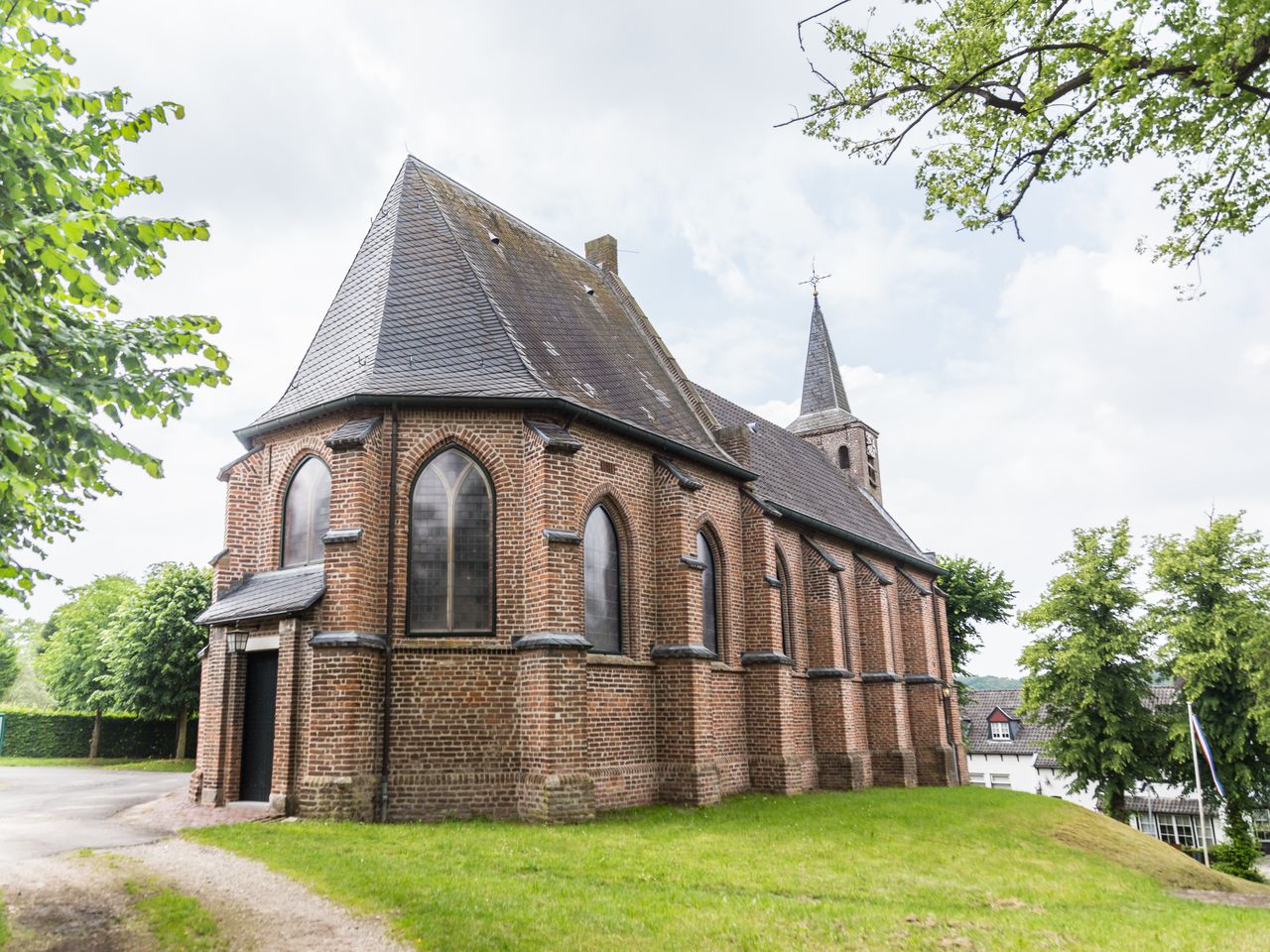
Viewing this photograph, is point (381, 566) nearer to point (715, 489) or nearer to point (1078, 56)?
point (715, 489)

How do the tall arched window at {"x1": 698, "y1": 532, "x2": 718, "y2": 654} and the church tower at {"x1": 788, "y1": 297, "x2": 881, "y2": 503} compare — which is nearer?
the tall arched window at {"x1": 698, "y1": 532, "x2": 718, "y2": 654}

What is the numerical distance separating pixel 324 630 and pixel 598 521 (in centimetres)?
501

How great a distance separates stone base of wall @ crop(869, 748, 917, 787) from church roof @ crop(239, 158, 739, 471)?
947 centimetres

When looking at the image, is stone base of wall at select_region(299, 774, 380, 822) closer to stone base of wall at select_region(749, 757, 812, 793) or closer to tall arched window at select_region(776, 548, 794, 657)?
Answer: stone base of wall at select_region(749, 757, 812, 793)

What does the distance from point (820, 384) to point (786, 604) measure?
18655 millimetres

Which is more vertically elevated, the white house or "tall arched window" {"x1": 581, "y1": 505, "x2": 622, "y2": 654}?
"tall arched window" {"x1": 581, "y1": 505, "x2": 622, "y2": 654}

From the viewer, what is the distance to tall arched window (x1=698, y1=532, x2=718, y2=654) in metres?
19.7

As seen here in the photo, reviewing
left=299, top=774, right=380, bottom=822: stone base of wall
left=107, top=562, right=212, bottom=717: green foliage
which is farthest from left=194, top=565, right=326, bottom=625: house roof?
left=107, top=562, right=212, bottom=717: green foliage

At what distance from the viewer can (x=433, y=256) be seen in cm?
1838

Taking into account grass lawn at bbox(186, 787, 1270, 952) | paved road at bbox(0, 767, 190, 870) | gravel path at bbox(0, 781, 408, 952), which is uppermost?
paved road at bbox(0, 767, 190, 870)

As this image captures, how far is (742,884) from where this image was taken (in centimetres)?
1040

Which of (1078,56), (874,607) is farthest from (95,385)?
(874,607)

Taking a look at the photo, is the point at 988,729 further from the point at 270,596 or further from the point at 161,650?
the point at 270,596

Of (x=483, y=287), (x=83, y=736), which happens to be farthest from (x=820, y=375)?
(x=83, y=736)
